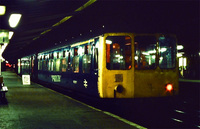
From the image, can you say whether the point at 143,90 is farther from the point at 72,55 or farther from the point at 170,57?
the point at 72,55

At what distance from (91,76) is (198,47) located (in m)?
23.7

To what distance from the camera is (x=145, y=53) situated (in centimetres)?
965

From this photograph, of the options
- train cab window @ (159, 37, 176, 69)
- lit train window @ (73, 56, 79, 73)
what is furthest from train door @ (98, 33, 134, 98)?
lit train window @ (73, 56, 79, 73)

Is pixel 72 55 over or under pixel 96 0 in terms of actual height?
under

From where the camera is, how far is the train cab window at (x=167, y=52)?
984cm

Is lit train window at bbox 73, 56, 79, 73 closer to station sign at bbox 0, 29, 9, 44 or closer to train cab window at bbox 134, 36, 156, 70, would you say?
station sign at bbox 0, 29, 9, 44

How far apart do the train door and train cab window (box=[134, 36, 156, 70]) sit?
0.64 ft

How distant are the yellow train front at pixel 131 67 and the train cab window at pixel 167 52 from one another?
0.04 meters

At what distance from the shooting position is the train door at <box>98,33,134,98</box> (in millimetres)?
9539

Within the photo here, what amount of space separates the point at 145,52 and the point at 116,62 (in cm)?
96

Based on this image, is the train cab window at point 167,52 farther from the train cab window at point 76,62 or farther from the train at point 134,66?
the train cab window at point 76,62

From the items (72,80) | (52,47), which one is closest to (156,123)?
(72,80)

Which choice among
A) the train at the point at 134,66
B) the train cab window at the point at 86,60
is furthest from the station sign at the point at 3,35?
the train at the point at 134,66

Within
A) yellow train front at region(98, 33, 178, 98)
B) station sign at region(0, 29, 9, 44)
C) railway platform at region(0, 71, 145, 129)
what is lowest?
railway platform at region(0, 71, 145, 129)
